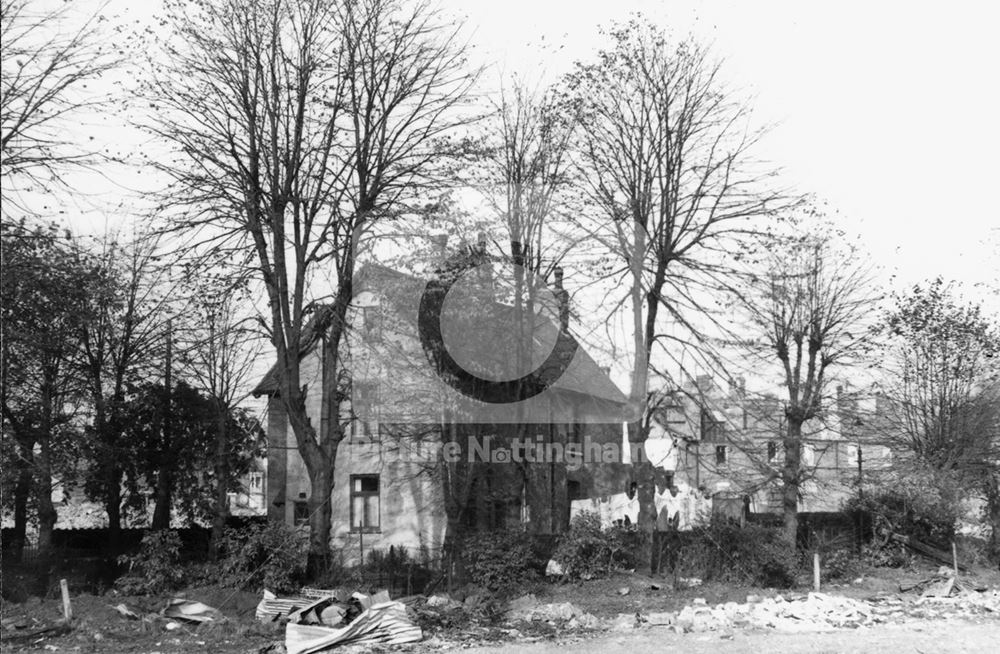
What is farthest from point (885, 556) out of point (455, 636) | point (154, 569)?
point (154, 569)

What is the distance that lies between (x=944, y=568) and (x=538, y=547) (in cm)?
1239

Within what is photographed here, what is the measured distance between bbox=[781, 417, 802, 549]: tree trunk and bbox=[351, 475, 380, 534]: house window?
12.7 metres

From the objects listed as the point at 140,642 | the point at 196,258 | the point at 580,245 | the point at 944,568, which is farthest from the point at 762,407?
the point at 140,642

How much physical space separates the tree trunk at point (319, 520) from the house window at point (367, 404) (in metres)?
5.24

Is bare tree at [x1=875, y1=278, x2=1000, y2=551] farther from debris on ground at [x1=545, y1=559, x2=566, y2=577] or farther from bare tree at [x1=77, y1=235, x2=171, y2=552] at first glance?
bare tree at [x1=77, y1=235, x2=171, y2=552]

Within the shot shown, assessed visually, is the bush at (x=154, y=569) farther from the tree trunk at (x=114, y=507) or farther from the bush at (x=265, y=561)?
the tree trunk at (x=114, y=507)

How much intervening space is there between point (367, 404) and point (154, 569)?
29.3 ft

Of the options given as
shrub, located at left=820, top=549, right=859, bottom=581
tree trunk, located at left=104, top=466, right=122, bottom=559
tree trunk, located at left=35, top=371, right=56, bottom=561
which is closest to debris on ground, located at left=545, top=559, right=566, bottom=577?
shrub, located at left=820, top=549, right=859, bottom=581

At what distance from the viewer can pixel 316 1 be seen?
17609 millimetres

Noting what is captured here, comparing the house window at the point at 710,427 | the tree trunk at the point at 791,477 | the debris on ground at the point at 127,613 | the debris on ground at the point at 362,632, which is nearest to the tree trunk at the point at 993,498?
the tree trunk at the point at 791,477

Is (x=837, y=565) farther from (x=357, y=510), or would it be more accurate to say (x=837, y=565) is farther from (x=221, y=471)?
(x=221, y=471)

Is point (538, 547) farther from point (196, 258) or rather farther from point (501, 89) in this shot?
point (501, 89)

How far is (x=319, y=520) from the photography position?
17875mm

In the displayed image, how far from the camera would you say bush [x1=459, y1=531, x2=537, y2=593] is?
1780cm
